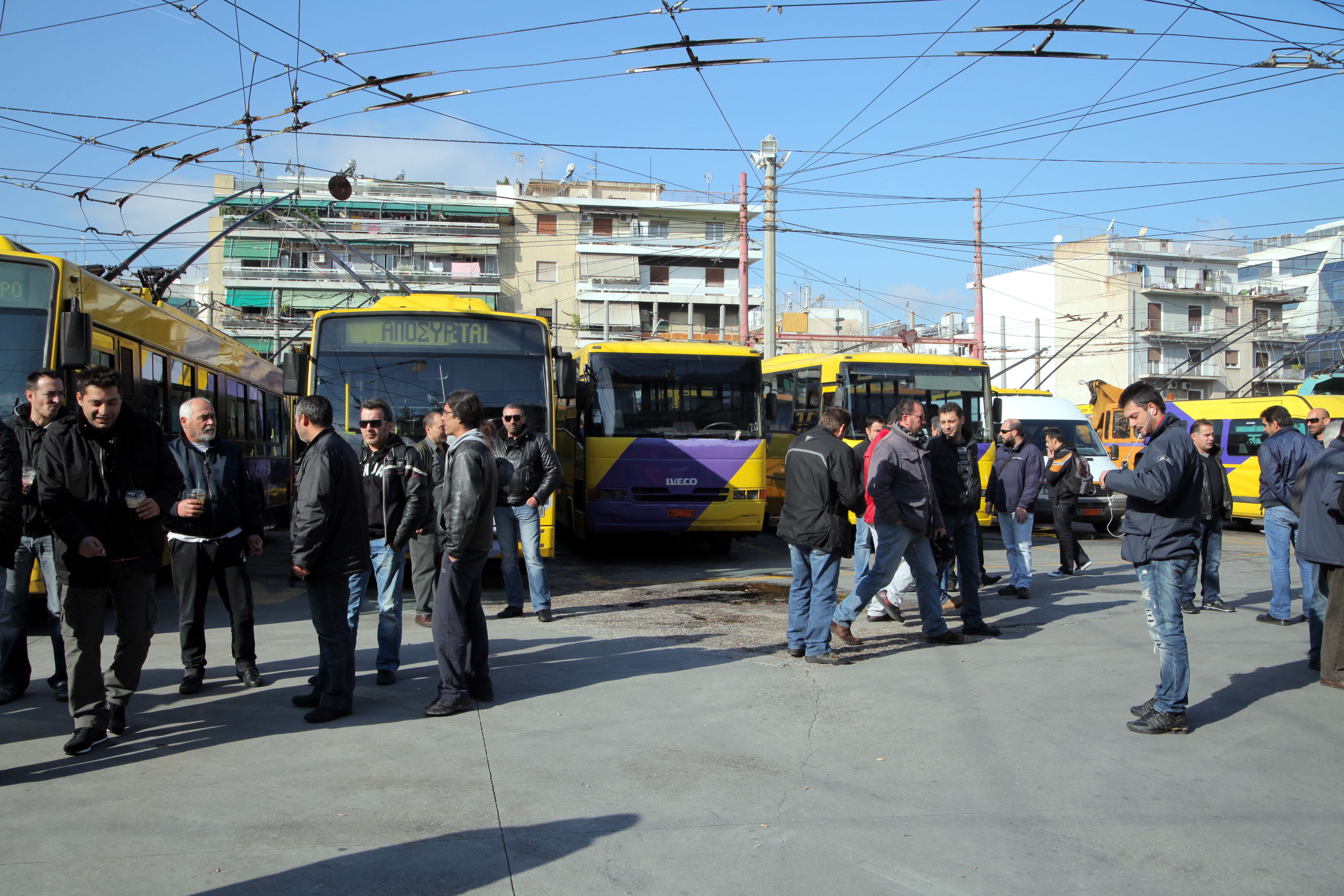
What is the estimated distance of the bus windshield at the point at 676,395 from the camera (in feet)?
43.5

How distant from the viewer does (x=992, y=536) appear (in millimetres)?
18375

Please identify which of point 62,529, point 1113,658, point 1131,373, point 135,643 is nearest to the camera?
point 62,529

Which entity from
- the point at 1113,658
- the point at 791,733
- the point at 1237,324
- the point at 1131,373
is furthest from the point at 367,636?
the point at 1237,324

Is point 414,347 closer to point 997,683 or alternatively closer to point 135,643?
point 135,643

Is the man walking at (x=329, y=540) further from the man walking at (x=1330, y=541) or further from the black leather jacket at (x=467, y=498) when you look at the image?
the man walking at (x=1330, y=541)

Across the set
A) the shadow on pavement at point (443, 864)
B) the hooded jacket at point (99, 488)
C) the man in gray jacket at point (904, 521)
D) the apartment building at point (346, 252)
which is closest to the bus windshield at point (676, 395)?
the man in gray jacket at point (904, 521)

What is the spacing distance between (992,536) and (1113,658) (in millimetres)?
11228

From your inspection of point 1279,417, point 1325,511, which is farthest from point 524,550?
point 1279,417

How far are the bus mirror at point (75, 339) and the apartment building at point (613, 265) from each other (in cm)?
4823

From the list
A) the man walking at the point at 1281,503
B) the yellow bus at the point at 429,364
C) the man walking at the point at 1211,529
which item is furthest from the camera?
the yellow bus at the point at 429,364

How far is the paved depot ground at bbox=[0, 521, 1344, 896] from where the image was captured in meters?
3.71

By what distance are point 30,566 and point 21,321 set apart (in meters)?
2.73

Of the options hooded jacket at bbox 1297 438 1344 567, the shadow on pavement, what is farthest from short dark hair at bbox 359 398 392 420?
hooded jacket at bbox 1297 438 1344 567

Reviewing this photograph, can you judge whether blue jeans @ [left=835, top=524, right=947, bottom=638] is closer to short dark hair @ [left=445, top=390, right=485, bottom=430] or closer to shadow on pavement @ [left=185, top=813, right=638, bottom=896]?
short dark hair @ [left=445, top=390, right=485, bottom=430]
